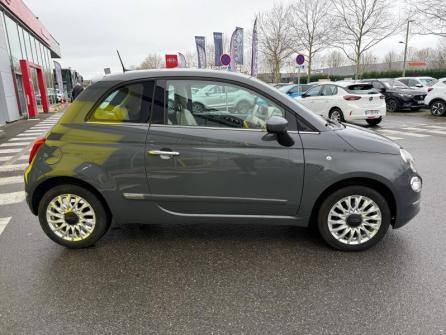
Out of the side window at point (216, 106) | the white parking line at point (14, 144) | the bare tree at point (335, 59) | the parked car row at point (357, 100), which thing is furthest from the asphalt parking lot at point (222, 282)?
the bare tree at point (335, 59)

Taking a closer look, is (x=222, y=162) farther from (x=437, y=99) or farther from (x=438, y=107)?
(x=438, y=107)

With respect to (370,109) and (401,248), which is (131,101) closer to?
(401,248)

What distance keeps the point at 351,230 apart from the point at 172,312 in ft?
6.09

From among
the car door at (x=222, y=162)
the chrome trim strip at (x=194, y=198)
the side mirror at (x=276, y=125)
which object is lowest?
the chrome trim strip at (x=194, y=198)

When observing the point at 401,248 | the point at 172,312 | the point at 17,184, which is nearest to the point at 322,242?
the point at 401,248

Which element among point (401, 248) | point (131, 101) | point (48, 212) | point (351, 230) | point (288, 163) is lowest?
point (401, 248)

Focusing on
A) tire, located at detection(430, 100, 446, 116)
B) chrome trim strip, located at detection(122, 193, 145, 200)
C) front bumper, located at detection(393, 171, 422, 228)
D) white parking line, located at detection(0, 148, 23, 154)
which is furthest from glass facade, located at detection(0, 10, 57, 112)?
tire, located at detection(430, 100, 446, 116)

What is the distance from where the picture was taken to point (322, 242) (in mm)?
3592

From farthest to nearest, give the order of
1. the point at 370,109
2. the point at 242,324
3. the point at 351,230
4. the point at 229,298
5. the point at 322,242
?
the point at 370,109, the point at 322,242, the point at 351,230, the point at 229,298, the point at 242,324

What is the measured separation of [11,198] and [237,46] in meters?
18.8

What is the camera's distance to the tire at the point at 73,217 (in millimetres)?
3400

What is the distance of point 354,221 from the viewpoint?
3.29 meters

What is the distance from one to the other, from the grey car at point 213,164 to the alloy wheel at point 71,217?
1 centimetres

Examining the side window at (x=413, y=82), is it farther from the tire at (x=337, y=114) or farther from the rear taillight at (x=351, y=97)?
the rear taillight at (x=351, y=97)
